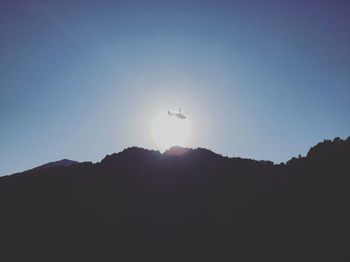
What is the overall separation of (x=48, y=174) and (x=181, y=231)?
22363 millimetres

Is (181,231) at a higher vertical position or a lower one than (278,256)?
higher

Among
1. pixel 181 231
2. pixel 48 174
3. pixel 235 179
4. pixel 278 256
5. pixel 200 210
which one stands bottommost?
pixel 278 256

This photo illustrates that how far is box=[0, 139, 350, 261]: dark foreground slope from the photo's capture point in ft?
99.5

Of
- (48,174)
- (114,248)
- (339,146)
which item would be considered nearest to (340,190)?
(339,146)

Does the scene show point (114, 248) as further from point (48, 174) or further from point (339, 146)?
point (339, 146)

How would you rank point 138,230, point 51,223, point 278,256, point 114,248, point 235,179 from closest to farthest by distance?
point 278,256, point 114,248, point 138,230, point 51,223, point 235,179

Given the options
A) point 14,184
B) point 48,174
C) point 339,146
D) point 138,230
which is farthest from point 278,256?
point 14,184

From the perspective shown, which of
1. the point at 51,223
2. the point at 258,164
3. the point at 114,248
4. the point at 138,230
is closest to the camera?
the point at 114,248

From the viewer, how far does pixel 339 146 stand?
3891 centimetres

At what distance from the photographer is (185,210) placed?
113 ft

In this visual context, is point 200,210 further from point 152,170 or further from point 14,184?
point 14,184

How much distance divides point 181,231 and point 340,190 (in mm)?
17395

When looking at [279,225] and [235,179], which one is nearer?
[279,225]

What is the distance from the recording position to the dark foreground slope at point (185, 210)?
30.3 metres
